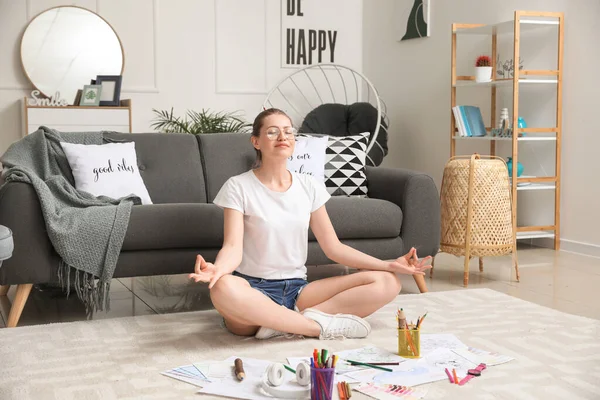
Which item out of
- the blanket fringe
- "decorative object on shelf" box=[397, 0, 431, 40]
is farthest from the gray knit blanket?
"decorative object on shelf" box=[397, 0, 431, 40]

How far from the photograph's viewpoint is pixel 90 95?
555 cm

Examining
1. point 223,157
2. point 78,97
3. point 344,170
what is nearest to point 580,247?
point 344,170

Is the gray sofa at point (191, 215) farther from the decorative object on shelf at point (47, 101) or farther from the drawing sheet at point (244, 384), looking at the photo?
the decorative object on shelf at point (47, 101)

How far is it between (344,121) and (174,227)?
10.5 feet

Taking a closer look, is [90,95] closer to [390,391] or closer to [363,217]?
[363,217]

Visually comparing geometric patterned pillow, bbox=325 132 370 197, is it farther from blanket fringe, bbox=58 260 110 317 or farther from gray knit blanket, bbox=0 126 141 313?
blanket fringe, bbox=58 260 110 317

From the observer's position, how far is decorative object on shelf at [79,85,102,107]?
553 centimetres

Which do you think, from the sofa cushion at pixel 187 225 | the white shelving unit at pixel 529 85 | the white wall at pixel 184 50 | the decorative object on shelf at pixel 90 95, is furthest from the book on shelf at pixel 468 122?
the decorative object on shelf at pixel 90 95

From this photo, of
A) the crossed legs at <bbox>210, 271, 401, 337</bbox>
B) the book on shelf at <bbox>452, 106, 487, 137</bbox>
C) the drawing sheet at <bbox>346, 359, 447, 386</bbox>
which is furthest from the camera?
the book on shelf at <bbox>452, 106, 487, 137</bbox>

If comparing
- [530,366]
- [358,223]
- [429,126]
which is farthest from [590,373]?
[429,126]

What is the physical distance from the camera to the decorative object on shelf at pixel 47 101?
541 centimetres

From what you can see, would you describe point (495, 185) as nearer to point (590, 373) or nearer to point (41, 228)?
point (590, 373)

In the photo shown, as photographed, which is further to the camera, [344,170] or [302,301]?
[344,170]

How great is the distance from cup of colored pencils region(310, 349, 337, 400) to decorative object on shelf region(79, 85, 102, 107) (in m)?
4.06
